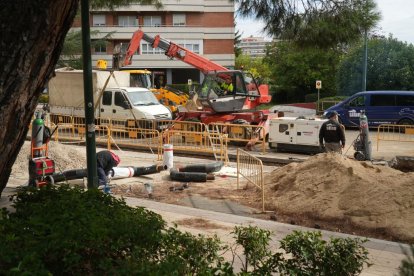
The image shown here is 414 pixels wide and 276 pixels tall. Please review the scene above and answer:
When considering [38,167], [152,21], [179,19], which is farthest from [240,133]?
[152,21]

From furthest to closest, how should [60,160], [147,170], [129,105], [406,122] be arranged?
[406,122], [129,105], [60,160], [147,170]

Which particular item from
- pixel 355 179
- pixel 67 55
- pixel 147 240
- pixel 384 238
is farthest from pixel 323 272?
pixel 67 55

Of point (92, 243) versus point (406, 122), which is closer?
point (92, 243)

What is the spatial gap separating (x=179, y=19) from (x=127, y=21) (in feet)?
18.5

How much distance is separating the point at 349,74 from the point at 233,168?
2591 cm

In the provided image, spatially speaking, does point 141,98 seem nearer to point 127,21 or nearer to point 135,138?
point 135,138

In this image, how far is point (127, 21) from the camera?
56.6 m

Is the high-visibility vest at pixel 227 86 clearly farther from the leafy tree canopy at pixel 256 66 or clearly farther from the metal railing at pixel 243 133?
the leafy tree canopy at pixel 256 66

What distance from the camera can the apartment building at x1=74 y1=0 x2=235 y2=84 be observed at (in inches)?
2186

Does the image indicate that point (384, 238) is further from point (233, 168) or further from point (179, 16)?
point (179, 16)

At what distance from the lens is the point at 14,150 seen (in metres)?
4.28

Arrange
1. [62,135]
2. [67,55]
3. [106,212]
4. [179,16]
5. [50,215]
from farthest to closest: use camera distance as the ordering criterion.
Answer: [179,16] → [67,55] → [62,135] → [106,212] → [50,215]

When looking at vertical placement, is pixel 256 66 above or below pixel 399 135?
above

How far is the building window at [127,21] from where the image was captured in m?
56.3
